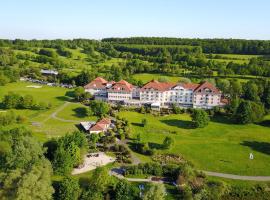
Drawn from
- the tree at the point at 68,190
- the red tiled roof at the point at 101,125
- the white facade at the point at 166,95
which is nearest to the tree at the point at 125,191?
the tree at the point at 68,190

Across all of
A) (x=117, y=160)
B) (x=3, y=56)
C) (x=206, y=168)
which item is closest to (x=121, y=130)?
(x=117, y=160)

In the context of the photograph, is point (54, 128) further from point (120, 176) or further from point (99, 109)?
point (120, 176)

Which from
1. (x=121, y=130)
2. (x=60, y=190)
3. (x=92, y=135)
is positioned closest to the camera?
(x=60, y=190)

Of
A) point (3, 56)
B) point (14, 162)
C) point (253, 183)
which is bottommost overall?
point (253, 183)

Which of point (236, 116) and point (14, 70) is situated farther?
point (14, 70)

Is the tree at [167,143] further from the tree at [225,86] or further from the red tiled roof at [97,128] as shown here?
the tree at [225,86]

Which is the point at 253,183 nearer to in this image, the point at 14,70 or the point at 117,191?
the point at 117,191
